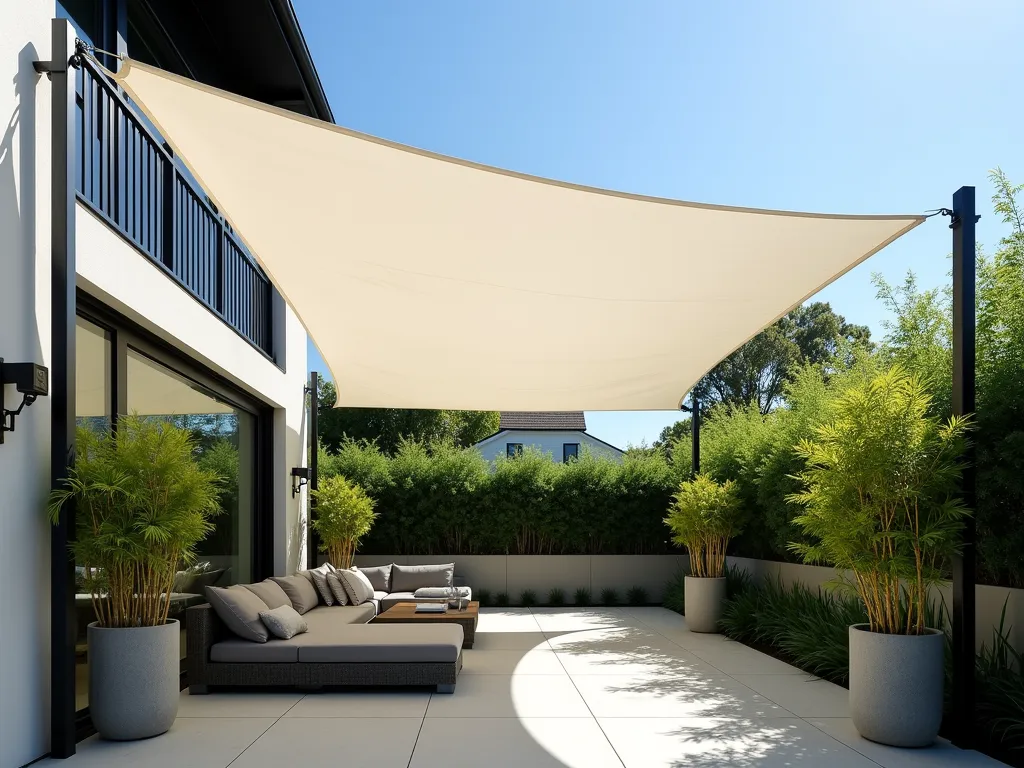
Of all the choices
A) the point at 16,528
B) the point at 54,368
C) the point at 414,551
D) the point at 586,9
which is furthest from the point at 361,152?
the point at 414,551

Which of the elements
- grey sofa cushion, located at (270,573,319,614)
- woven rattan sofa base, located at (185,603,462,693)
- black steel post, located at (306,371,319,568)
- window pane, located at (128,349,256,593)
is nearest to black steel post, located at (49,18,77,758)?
window pane, located at (128,349,256,593)

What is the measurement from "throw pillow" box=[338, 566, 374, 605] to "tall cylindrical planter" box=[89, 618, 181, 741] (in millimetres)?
4486

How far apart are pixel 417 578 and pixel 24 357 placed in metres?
6.96

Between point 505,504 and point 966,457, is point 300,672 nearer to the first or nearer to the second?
point 966,457

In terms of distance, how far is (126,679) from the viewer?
480 centimetres

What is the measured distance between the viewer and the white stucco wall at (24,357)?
4.17m

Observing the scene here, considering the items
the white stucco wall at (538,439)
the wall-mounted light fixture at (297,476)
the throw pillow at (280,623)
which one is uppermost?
the wall-mounted light fixture at (297,476)

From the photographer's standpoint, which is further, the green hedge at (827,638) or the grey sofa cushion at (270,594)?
the grey sofa cushion at (270,594)

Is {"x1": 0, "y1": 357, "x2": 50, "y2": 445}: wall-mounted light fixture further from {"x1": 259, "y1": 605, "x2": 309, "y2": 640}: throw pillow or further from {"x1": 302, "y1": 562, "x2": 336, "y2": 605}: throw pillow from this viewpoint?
{"x1": 302, "y1": 562, "x2": 336, "y2": 605}: throw pillow

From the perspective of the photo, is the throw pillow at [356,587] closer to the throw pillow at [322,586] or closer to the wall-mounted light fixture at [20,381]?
the throw pillow at [322,586]

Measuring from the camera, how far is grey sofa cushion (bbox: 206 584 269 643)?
6420 mm

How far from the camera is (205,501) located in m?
5.07

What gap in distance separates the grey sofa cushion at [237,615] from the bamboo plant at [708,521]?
5.41 meters

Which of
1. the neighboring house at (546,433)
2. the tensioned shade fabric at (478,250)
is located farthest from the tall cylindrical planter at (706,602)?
the neighboring house at (546,433)
